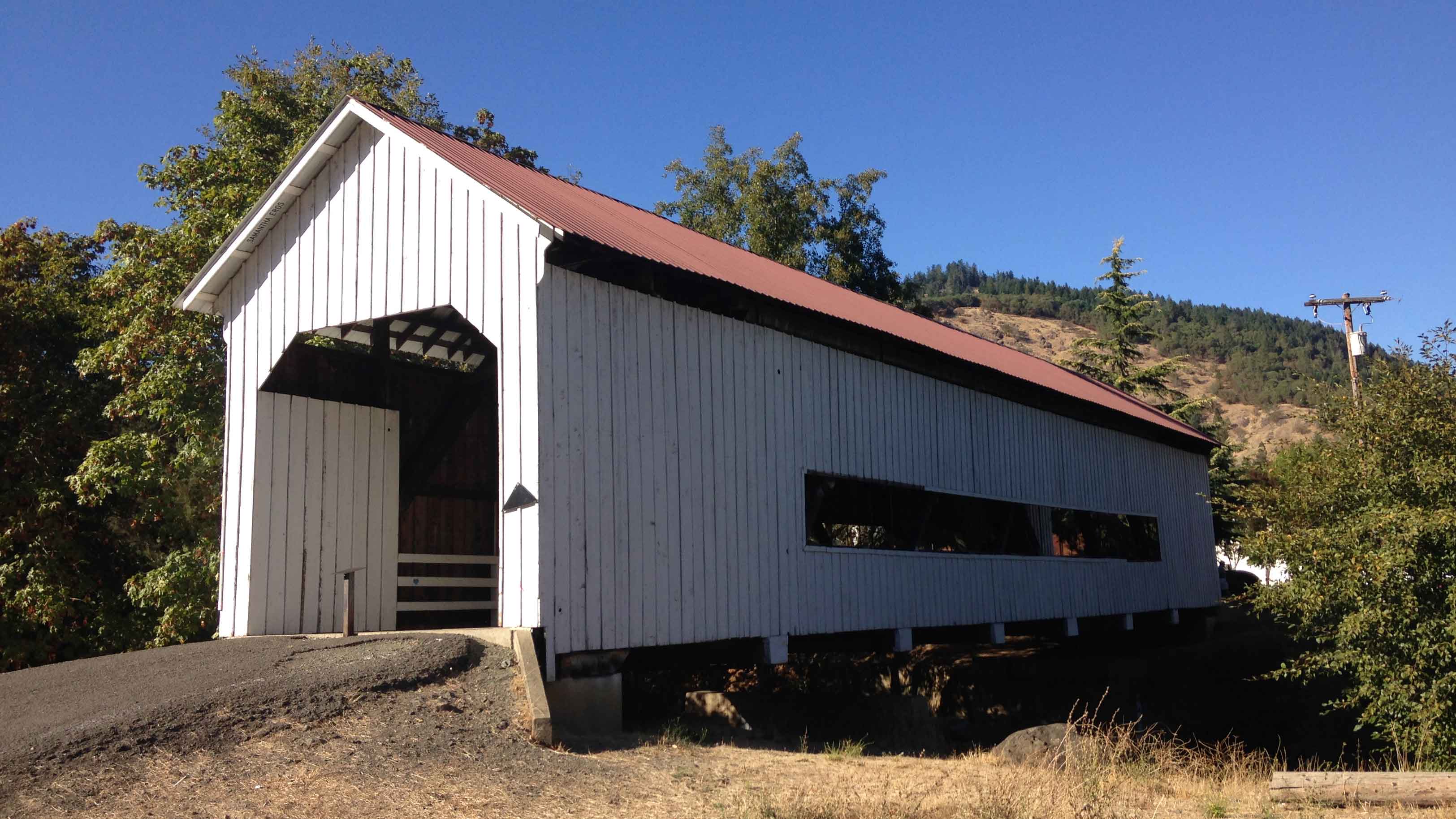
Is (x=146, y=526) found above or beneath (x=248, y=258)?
beneath

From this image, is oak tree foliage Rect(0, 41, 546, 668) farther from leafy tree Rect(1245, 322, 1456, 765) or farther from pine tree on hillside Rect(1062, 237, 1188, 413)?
pine tree on hillside Rect(1062, 237, 1188, 413)

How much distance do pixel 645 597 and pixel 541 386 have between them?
7.37ft

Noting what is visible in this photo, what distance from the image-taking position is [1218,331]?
5246 inches

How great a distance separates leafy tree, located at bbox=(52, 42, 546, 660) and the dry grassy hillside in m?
64.5

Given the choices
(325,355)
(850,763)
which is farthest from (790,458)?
(325,355)

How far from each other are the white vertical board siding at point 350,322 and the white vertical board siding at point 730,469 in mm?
416

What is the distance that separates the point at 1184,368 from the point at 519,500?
115 metres

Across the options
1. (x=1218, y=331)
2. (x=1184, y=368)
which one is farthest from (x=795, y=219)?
(x=1218, y=331)

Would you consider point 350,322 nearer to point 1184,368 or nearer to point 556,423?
point 556,423

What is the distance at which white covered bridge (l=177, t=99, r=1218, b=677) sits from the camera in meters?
10.1

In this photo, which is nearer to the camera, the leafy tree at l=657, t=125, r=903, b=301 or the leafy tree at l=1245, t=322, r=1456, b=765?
the leafy tree at l=1245, t=322, r=1456, b=765

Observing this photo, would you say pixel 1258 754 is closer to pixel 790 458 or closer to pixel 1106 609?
pixel 1106 609

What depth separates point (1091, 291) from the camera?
15550 cm

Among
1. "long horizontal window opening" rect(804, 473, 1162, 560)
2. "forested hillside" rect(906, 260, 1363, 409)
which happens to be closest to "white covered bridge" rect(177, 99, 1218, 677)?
"long horizontal window opening" rect(804, 473, 1162, 560)
